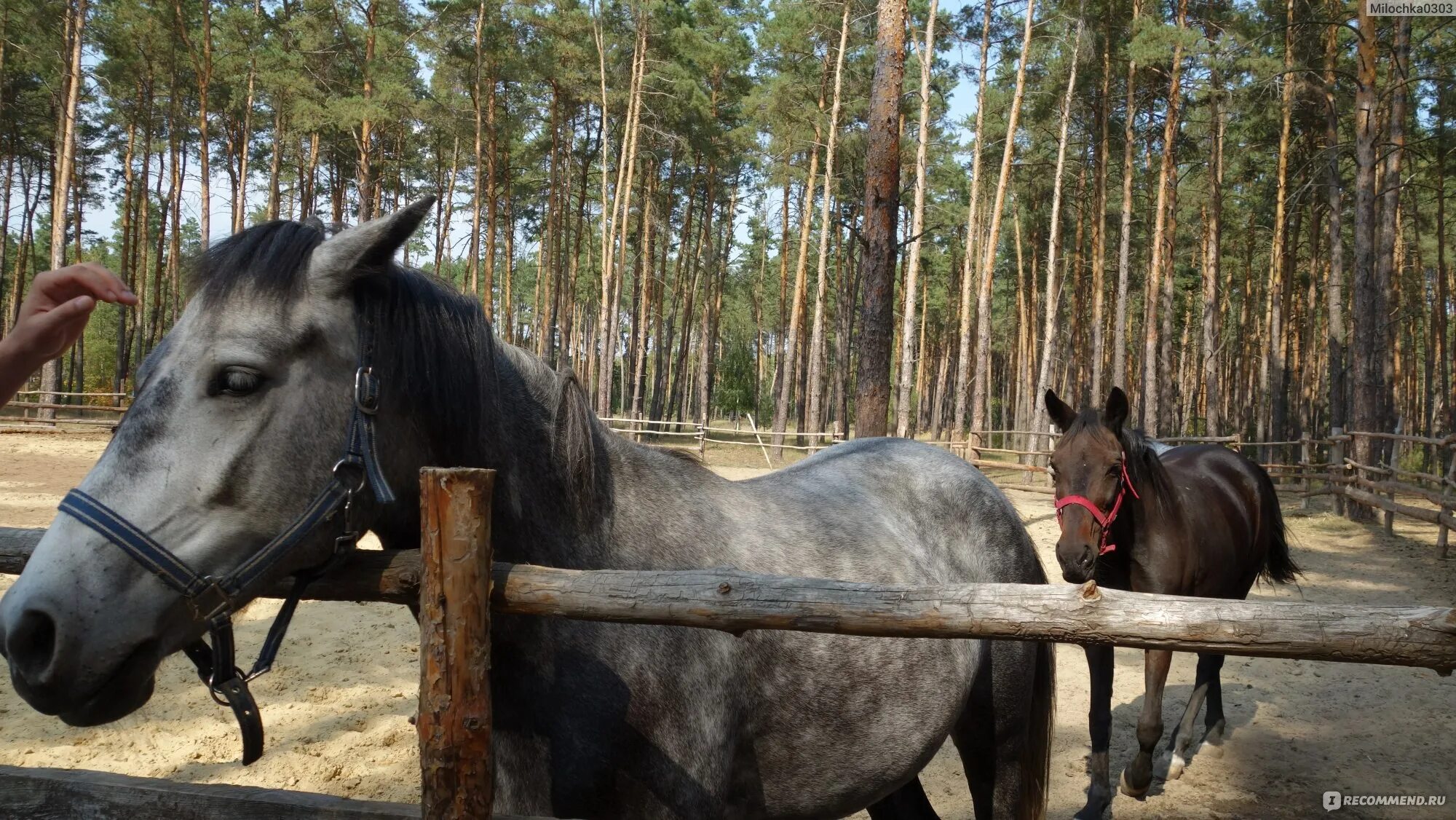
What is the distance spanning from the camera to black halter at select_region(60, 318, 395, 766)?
1.48 m

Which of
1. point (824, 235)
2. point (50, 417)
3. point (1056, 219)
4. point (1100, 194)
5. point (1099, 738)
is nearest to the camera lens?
point (1099, 738)

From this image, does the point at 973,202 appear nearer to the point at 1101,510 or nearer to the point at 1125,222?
the point at 1125,222

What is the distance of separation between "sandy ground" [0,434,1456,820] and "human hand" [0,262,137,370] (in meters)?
3.10

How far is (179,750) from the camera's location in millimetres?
4633

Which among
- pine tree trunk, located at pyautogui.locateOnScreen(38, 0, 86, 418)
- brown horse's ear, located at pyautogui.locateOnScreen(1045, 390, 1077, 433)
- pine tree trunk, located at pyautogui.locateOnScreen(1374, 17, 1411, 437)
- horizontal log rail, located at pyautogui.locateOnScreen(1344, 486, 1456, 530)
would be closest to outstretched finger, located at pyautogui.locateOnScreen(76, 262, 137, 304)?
brown horse's ear, located at pyautogui.locateOnScreen(1045, 390, 1077, 433)

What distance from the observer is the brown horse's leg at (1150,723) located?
464 centimetres

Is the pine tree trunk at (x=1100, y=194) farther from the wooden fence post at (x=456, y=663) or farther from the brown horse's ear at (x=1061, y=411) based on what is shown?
the wooden fence post at (x=456, y=663)

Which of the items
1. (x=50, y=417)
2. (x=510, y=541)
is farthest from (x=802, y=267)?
(x=510, y=541)

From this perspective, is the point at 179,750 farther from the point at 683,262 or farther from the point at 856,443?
the point at 683,262

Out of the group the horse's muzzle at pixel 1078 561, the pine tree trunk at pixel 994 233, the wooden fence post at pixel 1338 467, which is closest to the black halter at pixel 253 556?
the horse's muzzle at pixel 1078 561

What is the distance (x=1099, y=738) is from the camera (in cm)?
457

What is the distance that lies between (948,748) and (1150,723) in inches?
50.7

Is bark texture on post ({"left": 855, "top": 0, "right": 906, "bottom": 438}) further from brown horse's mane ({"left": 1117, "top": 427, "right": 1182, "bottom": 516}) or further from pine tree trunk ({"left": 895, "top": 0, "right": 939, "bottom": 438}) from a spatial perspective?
pine tree trunk ({"left": 895, "top": 0, "right": 939, "bottom": 438})

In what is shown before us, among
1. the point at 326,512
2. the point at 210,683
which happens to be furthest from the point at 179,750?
the point at 326,512
